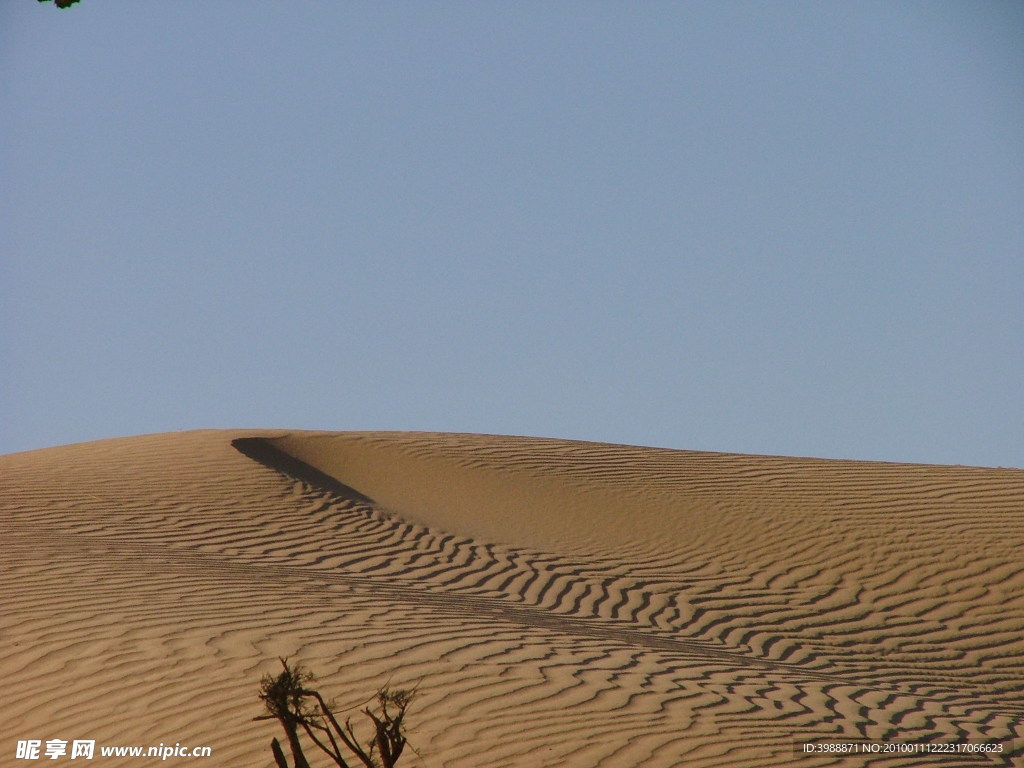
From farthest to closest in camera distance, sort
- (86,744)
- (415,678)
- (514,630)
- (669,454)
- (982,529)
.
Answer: (669,454)
(982,529)
(514,630)
(415,678)
(86,744)

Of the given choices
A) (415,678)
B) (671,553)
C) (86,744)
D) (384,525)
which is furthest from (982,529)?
(86,744)

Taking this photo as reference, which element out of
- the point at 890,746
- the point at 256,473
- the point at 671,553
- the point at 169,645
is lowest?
the point at 890,746

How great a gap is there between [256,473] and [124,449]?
2560 millimetres

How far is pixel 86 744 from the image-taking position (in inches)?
229

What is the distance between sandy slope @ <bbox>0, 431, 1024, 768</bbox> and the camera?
6223mm

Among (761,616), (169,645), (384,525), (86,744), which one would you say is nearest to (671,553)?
(761,616)

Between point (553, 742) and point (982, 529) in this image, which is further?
point (982, 529)

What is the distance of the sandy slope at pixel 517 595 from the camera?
245 inches

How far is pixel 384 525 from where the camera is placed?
12508mm

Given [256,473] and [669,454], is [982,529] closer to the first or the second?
[669,454]

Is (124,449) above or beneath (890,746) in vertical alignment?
above

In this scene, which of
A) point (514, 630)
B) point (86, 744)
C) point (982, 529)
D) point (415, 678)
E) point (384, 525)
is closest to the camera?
point (86, 744)

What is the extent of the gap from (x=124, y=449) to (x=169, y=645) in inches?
341

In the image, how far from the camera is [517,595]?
A: 10367 mm
